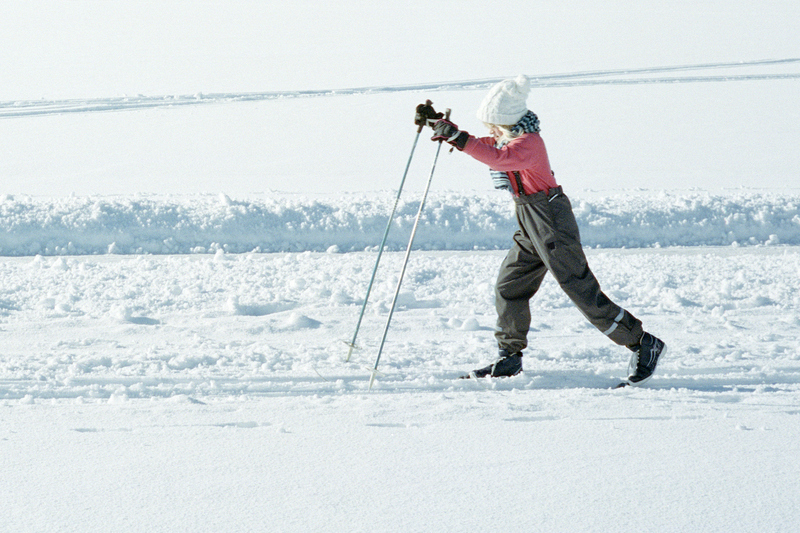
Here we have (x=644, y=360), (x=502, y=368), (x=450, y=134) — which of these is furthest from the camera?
(x=502, y=368)

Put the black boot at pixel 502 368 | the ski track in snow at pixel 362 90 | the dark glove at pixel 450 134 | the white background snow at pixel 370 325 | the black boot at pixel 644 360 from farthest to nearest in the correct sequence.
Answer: the ski track in snow at pixel 362 90 < the black boot at pixel 502 368 < the black boot at pixel 644 360 < the dark glove at pixel 450 134 < the white background snow at pixel 370 325

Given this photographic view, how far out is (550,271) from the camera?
9.86 ft

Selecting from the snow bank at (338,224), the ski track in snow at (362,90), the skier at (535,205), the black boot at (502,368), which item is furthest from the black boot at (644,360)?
the ski track in snow at (362,90)

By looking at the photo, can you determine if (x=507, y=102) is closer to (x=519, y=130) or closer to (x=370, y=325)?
(x=519, y=130)

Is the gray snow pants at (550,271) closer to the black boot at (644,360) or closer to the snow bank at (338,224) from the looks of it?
the black boot at (644,360)

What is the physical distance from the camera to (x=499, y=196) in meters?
6.57

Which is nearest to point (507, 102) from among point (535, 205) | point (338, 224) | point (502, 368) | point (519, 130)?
point (519, 130)

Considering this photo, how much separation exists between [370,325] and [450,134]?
1406 millimetres

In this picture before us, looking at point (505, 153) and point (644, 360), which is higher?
point (505, 153)

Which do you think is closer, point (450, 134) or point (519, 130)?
point (450, 134)

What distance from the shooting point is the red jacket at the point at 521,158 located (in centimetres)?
284

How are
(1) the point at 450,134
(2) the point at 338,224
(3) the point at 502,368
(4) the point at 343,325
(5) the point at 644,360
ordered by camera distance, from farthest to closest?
(2) the point at 338,224, (4) the point at 343,325, (3) the point at 502,368, (5) the point at 644,360, (1) the point at 450,134

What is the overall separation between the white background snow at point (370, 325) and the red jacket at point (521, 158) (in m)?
0.81

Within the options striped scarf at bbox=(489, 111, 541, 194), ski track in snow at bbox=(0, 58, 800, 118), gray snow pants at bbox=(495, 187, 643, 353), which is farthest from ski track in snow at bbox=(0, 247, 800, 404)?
ski track in snow at bbox=(0, 58, 800, 118)
